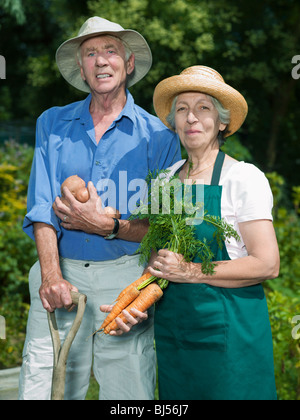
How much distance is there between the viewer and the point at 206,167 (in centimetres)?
264

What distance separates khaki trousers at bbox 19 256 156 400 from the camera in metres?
2.85

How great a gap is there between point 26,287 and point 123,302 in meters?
3.77

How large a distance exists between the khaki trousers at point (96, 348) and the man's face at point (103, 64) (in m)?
0.93

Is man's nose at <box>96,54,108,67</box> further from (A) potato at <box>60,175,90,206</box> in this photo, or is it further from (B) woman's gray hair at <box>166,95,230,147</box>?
(A) potato at <box>60,175,90,206</box>

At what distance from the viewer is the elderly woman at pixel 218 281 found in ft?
8.09

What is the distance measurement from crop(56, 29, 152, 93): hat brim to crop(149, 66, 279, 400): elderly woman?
1.27 feet

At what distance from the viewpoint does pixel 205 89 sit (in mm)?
2619

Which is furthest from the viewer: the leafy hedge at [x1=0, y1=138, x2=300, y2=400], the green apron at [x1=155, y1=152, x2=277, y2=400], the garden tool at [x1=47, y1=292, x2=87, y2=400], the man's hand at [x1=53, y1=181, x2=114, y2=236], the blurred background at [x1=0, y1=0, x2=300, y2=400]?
the blurred background at [x1=0, y1=0, x2=300, y2=400]

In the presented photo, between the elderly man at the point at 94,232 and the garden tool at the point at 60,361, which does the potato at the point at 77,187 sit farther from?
the garden tool at the point at 60,361

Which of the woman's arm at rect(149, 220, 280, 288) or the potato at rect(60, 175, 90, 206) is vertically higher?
the potato at rect(60, 175, 90, 206)

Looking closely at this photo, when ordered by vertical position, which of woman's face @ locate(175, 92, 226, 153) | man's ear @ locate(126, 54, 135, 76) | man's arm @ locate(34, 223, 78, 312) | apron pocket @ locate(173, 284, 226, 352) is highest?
man's ear @ locate(126, 54, 135, 76)

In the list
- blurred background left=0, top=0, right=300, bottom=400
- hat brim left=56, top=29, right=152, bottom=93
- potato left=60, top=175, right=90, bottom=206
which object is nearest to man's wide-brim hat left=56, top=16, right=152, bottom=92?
hat brim left=56, top=29, right=152, bottom=93
